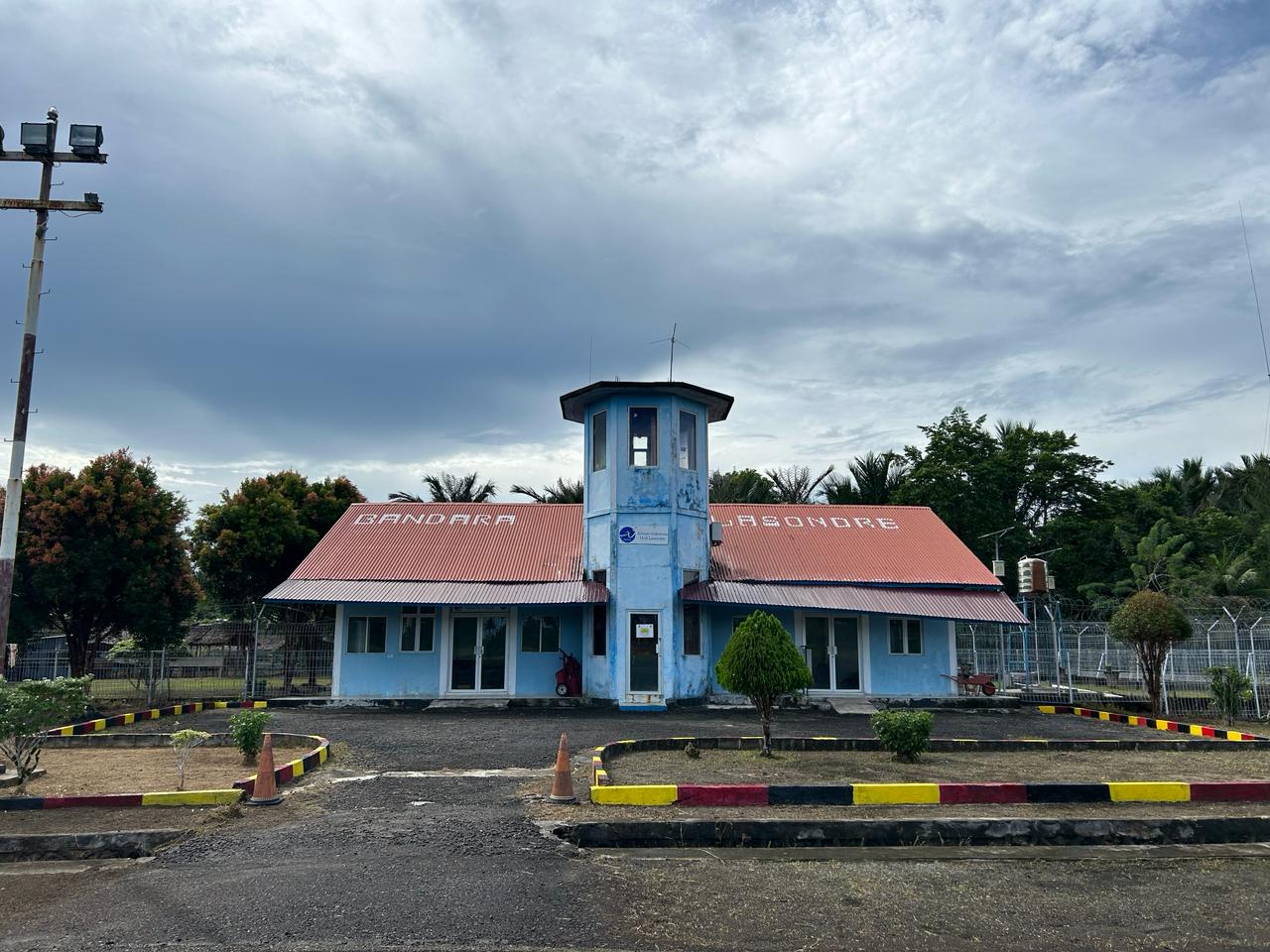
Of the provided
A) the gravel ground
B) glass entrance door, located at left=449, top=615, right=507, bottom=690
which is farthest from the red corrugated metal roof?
the gravel ground

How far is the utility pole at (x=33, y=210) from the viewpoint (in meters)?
12.7

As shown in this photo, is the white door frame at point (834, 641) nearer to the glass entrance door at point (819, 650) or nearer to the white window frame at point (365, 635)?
the glass entrance door at point (819, 650)

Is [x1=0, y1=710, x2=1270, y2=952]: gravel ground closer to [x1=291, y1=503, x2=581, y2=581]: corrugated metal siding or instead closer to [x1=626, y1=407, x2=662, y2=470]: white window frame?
[x1=626, y1=407, x2=662, y2=470]: white window frame

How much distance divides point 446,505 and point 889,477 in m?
22.7

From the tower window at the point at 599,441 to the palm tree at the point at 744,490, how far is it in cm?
1799

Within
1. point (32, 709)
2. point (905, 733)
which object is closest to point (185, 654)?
point (32, 709)

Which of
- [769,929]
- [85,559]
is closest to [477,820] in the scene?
[769,929]

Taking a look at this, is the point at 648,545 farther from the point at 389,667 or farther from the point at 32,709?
the point at 32,709

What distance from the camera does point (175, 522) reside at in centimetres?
2119

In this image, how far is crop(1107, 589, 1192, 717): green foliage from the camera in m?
18.0

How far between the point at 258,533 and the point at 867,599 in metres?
16.7

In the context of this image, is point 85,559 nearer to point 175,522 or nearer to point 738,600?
point 175,522

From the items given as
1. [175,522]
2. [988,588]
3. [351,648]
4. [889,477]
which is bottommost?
[351,648]

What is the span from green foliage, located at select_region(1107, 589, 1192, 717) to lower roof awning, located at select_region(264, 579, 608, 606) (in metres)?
10.4
